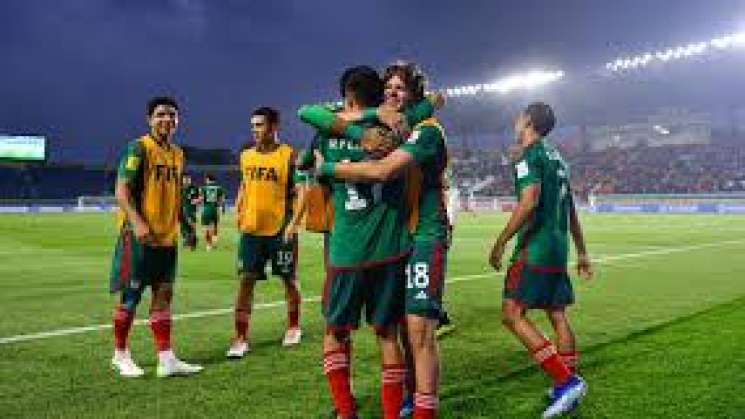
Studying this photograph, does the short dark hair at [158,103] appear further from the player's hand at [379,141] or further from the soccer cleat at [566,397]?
the soccer cleat at [566,397]

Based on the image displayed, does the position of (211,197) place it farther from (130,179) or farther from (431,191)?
(431,191)

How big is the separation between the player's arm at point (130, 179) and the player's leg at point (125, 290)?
31 centimetres

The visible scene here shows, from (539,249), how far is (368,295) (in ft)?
5.18

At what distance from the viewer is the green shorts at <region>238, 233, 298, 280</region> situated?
8258 mm

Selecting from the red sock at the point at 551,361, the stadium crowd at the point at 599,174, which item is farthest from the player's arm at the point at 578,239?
the stadium crowd at the point at 599,174

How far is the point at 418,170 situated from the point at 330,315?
3.21ft

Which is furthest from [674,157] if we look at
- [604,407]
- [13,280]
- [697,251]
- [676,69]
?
[604,407]

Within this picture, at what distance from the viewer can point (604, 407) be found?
6023mm

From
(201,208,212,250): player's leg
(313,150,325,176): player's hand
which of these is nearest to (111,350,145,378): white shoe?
(313,150,325,176): player's hand

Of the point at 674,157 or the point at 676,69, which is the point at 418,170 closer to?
the point at 674,157

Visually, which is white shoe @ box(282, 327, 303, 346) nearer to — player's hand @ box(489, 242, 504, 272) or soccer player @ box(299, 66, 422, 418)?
player's hand @ box(489, 242, 504, 272)

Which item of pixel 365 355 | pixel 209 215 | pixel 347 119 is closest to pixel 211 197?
pixel 209 215

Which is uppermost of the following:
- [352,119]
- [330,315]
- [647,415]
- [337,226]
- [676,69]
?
[676,69]

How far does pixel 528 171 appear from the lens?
6027mm
